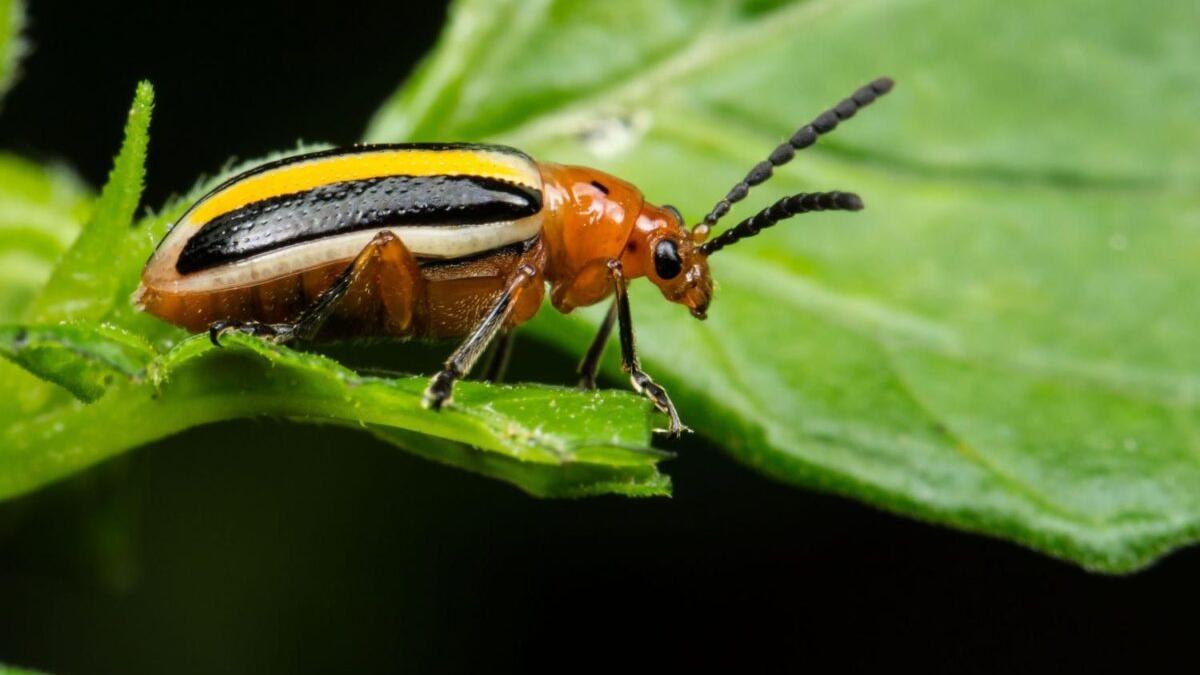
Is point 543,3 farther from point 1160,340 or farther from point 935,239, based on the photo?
point 1160,340

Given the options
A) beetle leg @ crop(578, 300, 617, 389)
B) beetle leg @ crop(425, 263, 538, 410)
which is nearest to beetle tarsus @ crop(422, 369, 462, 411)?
beetle leg @ crop(425, 263, 538, 410)

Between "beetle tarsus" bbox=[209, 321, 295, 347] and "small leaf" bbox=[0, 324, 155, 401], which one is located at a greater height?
"beetle tarsus" bbox=[209, 321, 295, 347]

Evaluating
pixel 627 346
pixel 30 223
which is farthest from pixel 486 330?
pixel 30 223

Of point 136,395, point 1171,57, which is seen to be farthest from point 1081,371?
point 136,395

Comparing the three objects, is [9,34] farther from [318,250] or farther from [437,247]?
[437,247]

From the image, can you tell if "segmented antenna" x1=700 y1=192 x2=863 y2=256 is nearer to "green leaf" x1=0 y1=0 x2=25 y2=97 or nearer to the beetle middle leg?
the beetle middle leg

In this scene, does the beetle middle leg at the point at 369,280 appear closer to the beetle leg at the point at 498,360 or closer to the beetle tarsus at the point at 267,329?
the beetle tarsus at the point at 267,329
